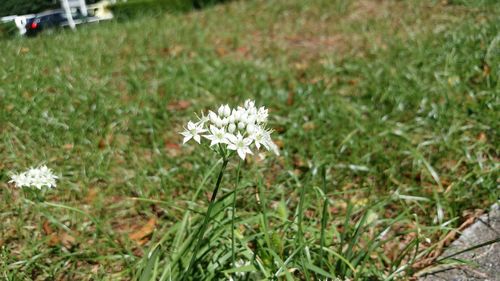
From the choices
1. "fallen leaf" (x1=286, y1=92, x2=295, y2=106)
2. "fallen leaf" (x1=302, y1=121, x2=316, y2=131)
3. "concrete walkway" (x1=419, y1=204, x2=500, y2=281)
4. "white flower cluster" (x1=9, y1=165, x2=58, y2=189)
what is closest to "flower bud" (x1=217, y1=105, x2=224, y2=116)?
"white flower cluster" (x1=9, y1=165, x2=58, y2=189)

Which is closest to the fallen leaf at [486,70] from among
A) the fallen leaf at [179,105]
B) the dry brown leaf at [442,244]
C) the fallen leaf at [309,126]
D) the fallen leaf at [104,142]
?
the fallen leaf at [309,126]

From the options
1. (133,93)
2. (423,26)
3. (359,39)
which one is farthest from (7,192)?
(423,26)

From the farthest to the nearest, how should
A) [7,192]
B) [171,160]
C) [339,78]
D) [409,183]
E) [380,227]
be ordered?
[339,78] < [171,160] < [409,183] < [380,227] < [7,192]

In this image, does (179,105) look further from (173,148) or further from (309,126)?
(309,126)

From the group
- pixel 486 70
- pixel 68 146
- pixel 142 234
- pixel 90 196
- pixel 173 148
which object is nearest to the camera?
pixel 142 234

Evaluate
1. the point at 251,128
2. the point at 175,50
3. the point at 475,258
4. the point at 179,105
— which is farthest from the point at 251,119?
the point at 175,50

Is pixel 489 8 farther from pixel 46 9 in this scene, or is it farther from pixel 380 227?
pixel 46 9

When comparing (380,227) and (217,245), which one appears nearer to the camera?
(217,245)
